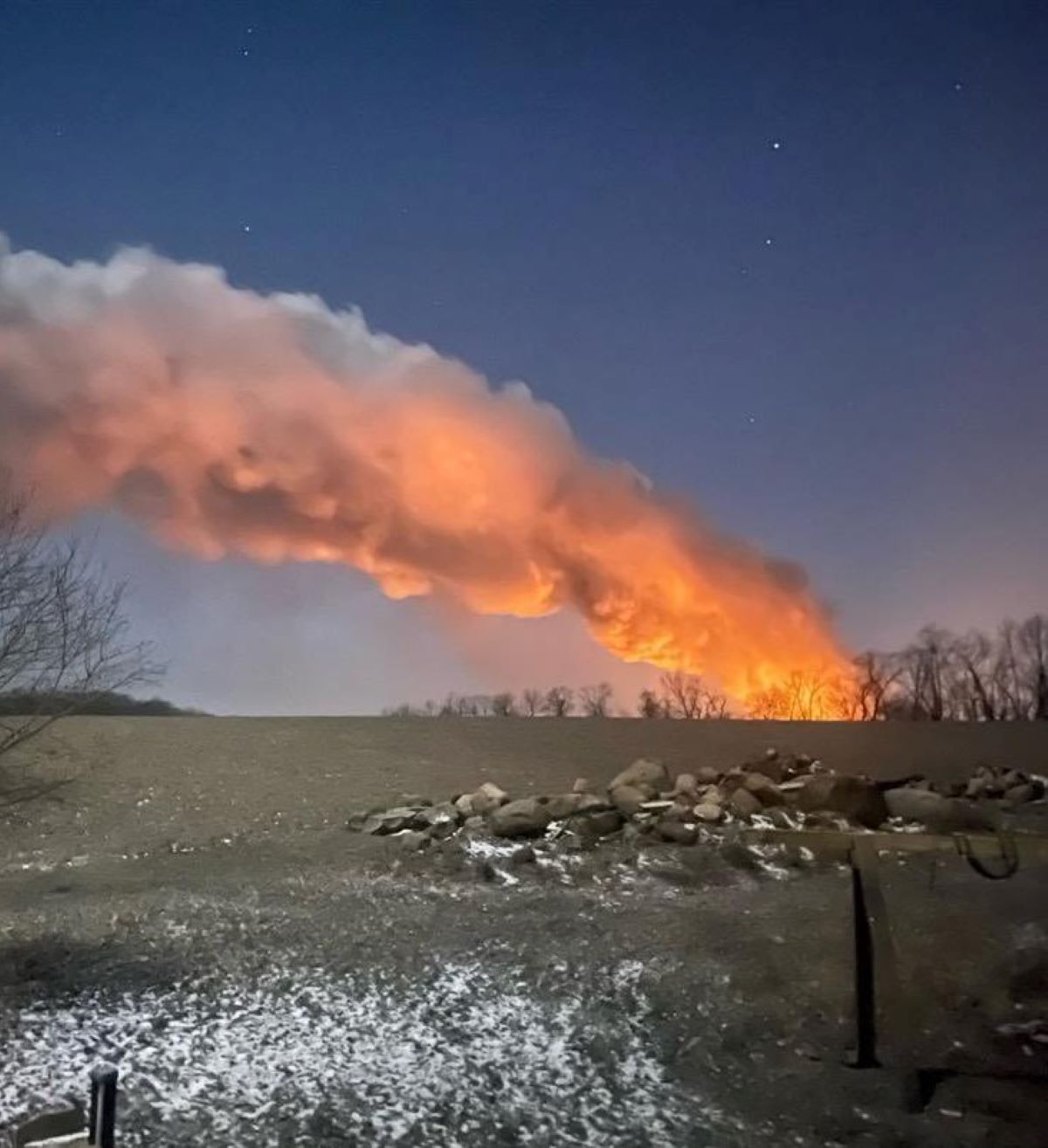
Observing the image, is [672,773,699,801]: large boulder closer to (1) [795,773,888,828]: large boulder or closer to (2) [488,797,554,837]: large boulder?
(1) [795,773,888,828]: large boulder

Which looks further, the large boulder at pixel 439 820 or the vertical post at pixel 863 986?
the large boulder at pixel 439 820

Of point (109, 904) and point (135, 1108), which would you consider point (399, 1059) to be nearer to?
point (135, 1108)

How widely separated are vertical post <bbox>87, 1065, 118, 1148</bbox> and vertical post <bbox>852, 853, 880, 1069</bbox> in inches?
230

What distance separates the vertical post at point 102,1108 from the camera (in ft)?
17.3

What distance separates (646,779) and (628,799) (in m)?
1.77

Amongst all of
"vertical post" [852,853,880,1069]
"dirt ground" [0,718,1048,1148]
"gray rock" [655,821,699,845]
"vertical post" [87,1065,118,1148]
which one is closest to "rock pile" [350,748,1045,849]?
"gray rock" [655,821,699,845]

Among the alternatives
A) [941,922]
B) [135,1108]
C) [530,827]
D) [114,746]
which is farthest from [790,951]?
[114,746]

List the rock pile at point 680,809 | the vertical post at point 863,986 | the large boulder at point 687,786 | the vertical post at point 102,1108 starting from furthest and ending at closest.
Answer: the large boulder at point 687,786
the rock pile at point 680,809
the vertical post at point 863,986
the vertical post at point 102,1108

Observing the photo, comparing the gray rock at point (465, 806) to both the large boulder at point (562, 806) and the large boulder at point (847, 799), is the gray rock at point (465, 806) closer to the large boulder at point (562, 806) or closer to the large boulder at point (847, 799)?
the large boulder at point (562, 806)

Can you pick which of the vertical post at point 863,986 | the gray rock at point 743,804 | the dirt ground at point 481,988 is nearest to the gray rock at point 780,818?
the gray rock at point 743,804

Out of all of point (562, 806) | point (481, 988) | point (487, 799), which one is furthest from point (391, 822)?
point (481, 988)

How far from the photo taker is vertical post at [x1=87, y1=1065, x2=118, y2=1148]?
526cm

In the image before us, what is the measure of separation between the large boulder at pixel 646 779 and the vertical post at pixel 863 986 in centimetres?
960

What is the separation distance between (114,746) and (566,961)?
52.6 ft
